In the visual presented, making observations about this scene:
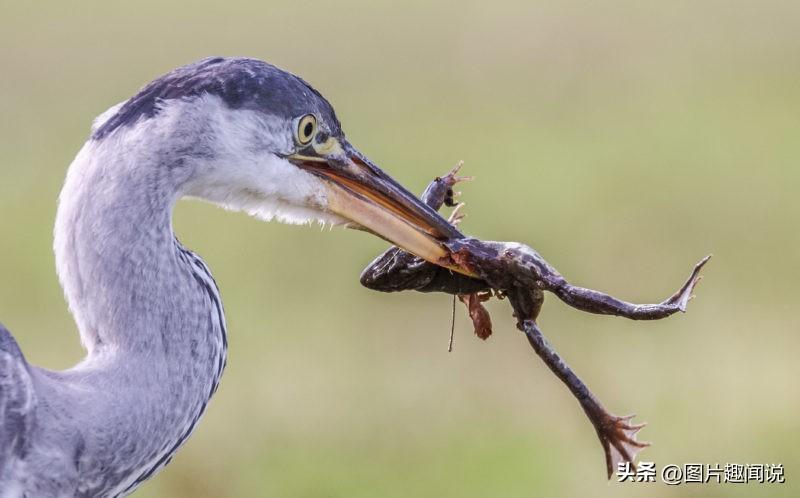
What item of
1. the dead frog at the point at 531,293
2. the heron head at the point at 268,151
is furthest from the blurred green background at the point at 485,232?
the heron head at the point at 268,151

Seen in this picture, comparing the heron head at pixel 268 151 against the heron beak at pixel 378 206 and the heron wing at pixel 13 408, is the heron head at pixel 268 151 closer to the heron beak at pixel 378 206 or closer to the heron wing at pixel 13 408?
the heron beak at pixel 378 206

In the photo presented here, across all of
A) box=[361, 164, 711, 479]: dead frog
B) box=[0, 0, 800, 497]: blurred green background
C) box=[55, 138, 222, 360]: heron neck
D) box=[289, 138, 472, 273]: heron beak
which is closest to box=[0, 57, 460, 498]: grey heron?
box=[55, 138, 222, 360]: heron neck

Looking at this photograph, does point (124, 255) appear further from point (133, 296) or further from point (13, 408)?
point (13, 408)

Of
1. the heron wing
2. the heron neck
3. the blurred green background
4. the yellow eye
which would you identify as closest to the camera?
the heron wing

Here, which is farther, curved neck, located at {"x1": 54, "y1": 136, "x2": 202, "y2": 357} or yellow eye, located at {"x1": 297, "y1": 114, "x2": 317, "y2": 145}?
yellow eye, located at {"x1": 297, "y1": 114, "x2": 317, "y2": 145}

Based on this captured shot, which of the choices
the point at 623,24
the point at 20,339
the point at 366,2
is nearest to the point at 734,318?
the point at 20,339

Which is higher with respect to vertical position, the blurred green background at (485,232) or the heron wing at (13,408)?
the blurred green background at (485,232)

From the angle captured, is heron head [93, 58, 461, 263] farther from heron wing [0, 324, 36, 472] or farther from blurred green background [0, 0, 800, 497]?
blurred green background [0, 0, 800, 497]

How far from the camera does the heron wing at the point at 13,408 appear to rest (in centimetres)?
327

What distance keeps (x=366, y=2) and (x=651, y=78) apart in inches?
140

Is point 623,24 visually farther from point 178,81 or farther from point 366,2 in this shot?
point 178,81

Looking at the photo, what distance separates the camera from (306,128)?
369cm

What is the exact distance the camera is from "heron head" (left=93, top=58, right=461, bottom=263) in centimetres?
347

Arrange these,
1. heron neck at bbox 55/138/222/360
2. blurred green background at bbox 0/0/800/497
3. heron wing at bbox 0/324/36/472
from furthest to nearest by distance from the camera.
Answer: blurred green background at bbox 0/0/800/497
heron neck at bbox 55/138/222/360
heron wing at bbox 0/324/36/472
